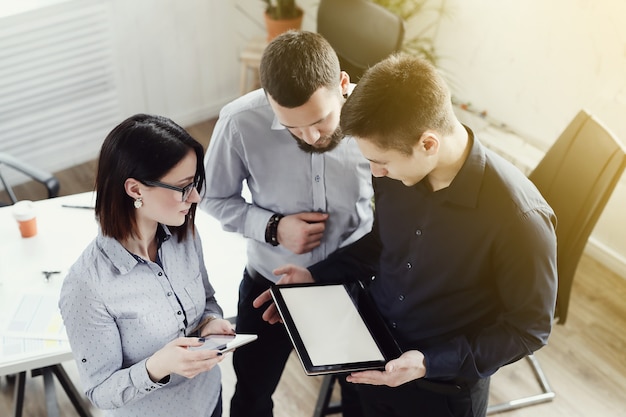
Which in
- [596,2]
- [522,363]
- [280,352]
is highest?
[596,2]

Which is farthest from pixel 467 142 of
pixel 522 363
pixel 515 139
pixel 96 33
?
pixel 96 33

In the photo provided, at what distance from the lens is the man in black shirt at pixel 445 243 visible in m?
1.54

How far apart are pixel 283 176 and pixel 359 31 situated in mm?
1411

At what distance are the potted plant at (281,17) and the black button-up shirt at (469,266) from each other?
2.41 metres

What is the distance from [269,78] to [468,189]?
1.94 ft

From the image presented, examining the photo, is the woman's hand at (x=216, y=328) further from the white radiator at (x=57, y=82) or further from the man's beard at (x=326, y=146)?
the white radiator at (x=57, y=82)

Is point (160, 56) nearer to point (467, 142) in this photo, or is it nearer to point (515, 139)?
point (515, 139)

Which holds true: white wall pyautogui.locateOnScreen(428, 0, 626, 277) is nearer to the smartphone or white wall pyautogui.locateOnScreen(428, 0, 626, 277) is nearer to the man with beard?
the man with beard

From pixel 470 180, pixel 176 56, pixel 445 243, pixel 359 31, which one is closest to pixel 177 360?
pixel 445 243

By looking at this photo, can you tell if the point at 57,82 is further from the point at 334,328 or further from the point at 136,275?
the point at 334,328

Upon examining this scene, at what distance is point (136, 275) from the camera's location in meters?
1.70

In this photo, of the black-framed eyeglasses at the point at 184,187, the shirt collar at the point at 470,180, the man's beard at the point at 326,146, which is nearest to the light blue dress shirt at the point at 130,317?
the black-framed eyeglasses at the point at 184,187

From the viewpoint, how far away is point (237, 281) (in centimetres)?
239

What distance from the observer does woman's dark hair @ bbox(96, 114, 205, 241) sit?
1587 mm
